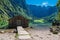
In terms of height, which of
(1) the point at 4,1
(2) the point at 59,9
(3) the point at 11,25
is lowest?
(3) the point at 11,25

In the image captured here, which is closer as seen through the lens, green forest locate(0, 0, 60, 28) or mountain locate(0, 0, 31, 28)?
green forest locate(0, 0, 60, 28)

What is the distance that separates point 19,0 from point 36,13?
20.9 feet

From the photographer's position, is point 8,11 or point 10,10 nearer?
point 8,11

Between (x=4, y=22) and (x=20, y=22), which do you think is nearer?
(x=20, y=22)

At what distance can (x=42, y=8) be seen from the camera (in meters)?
25.1

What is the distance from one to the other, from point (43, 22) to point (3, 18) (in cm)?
546

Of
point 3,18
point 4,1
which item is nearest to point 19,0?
point 4,1

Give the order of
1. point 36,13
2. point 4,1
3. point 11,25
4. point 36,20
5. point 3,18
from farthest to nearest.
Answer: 1. point 4,1
2. point 36,13
3. point 36,20
4. point 3,18
5. point 11,25

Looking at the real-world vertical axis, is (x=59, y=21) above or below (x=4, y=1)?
below

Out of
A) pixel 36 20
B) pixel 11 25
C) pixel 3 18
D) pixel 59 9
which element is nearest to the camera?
pixel 11 25

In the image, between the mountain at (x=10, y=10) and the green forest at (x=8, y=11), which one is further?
the mountain at (x=10, y=10)

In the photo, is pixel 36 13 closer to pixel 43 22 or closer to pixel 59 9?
pixel 43 22

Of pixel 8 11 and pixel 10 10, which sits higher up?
pixel 10 10

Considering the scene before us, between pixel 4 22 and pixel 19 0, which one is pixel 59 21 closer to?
pixel 4 22
